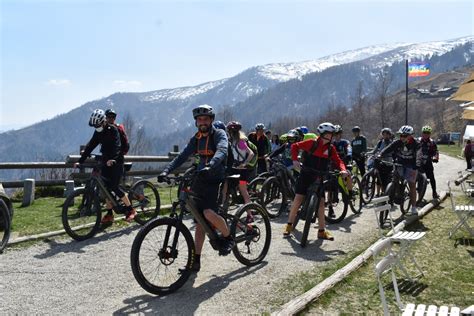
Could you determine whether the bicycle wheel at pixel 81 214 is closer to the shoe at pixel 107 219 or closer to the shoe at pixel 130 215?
the shoe at pixel 107 219

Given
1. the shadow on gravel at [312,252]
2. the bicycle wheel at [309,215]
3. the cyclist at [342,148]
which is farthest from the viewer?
the cyclist at [342,148]

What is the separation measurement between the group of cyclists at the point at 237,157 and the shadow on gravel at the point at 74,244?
51 centimetres

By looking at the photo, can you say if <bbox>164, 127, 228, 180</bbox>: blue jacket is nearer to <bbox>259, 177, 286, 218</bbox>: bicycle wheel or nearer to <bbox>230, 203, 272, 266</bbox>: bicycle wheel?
<bbox>230, 203, 272, 266</bbox>: bicycle wheel

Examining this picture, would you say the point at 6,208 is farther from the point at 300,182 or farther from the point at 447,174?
the point at 447,174

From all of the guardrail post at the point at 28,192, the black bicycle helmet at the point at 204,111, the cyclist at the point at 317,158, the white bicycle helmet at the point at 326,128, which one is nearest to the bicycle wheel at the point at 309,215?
the cyclist at the point at 317,158

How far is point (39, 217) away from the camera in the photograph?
1005cm

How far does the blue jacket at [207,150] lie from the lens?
5.68 m

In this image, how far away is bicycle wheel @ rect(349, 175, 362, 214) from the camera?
10676 millimetres

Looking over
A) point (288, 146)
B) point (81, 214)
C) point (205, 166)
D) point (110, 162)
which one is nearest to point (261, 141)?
point (288, 146)

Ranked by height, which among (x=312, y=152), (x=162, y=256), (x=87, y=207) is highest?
(x=312, y=152)

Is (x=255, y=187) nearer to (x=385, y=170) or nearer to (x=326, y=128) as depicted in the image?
(x=326, y=128)

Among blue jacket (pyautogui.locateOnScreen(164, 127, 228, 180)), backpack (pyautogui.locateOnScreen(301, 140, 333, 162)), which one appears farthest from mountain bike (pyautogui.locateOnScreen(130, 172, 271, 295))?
backpack (pyautogui.locateOnScreen(301, 140, 333, 162))

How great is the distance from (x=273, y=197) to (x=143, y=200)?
2.89m

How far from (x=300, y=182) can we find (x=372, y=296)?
3.01m
